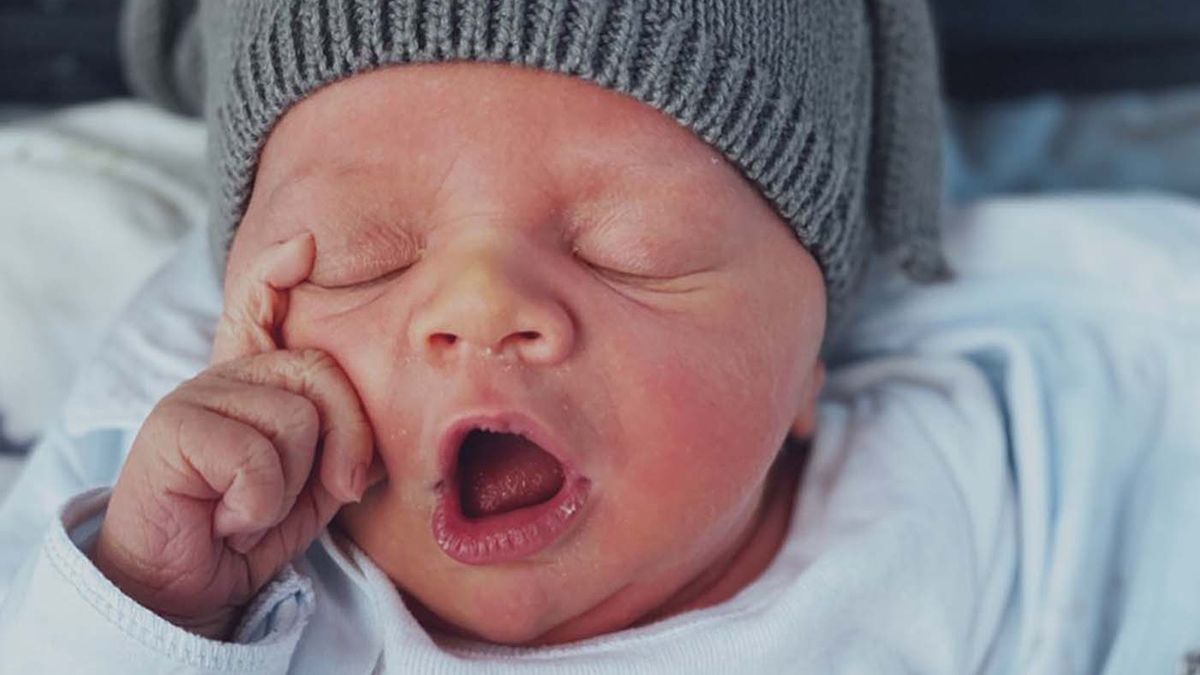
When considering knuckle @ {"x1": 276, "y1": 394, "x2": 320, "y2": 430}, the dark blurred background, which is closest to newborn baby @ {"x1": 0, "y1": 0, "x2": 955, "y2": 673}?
knuckle @ {"x1": 276, "y1": 394, "x2": 320, "y2": 430}

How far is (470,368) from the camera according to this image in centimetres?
105

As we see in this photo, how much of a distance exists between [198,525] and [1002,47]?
3.69 ft

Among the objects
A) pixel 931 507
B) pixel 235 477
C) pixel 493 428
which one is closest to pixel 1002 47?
pixel 931 507

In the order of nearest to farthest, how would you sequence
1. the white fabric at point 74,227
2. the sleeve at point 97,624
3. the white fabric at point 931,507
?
the sleeve at point 97,624
the white fabric at point 931,507
the white fabric at point 74,227

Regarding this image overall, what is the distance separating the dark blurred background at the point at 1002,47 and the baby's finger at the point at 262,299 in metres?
0.73

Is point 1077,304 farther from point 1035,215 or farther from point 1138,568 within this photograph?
point 1138,568

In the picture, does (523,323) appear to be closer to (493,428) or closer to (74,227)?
(493,428)

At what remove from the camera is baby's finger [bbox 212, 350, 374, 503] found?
3.54 ft

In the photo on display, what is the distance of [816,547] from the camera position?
1.32 m

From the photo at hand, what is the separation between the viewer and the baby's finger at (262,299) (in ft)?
3.67

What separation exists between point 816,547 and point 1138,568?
1.01ft

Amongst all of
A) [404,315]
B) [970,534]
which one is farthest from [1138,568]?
[404,315]

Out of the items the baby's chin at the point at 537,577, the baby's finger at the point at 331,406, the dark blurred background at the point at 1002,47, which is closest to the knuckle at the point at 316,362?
the baby's finger at the point at 331,406

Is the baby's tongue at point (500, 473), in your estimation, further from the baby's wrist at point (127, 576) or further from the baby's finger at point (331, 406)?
the baby's wrist at point (127, 576)
